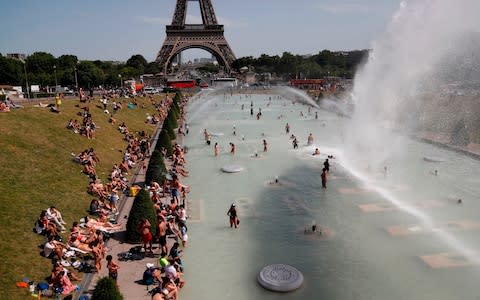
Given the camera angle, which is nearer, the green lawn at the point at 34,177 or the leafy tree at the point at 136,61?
the green lawn at the point at 34,177

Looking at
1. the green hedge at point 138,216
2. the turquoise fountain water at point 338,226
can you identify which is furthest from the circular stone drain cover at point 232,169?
the green hedge at point 138,216

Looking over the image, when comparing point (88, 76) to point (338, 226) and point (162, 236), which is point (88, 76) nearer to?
point (162, 236)

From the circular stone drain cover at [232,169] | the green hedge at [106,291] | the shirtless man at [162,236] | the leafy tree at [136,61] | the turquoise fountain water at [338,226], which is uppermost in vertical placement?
the leafy tree at [136,61]

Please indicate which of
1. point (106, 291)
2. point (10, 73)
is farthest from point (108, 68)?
point (106, 291)

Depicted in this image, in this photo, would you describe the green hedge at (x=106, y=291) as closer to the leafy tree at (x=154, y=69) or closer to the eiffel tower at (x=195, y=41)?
the eiffel tower at (x=195, y=41)

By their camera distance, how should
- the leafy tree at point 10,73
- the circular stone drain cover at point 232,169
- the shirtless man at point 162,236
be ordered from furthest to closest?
the leafy tree at point 10,73
the circular stone drain cover at point 232,169
the shirtless man at point 162,236

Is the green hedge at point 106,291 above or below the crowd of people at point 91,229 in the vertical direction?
above
